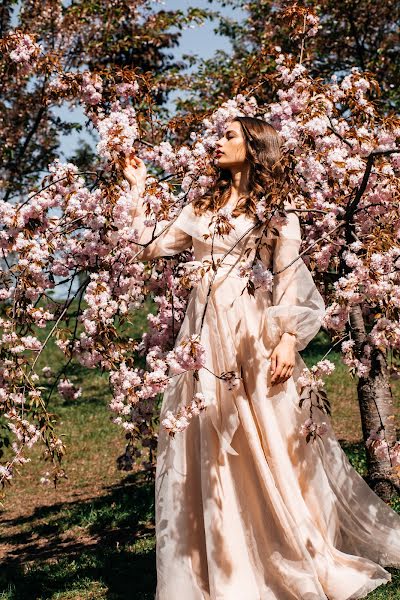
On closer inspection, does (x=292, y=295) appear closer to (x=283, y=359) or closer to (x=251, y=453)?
(x=283, y=359)

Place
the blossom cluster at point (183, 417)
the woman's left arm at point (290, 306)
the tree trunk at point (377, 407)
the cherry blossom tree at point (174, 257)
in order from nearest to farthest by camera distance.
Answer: the blossom cluster at point (183, 417), the cherry blossom tree at point (174, 257), the woman's left arm at point (290, 306), the tree trunk at point (377, 407)

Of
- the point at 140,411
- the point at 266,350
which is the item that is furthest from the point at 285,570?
the point at 140,411

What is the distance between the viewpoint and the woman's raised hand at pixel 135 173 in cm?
362

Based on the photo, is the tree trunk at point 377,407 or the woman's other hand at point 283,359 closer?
the woman's other hand at point 283,359

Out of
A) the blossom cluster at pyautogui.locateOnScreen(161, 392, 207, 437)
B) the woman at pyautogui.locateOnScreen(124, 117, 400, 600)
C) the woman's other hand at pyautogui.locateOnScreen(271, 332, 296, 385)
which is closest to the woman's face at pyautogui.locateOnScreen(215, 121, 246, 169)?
the woman at pyautogui.locateOnScreen(124, 117, 400, 600)

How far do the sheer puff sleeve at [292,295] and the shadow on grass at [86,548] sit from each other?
151cm

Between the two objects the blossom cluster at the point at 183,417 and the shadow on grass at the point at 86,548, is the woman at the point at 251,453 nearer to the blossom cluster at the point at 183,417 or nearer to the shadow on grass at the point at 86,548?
the blossom cluster at the point at 183,417

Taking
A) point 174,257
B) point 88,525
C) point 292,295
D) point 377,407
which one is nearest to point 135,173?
point 174,257

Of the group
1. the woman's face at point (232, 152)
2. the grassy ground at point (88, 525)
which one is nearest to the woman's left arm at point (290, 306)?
the woman's face at point (232, 152)

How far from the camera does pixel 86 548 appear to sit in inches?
192

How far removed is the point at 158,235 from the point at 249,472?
1171 mm

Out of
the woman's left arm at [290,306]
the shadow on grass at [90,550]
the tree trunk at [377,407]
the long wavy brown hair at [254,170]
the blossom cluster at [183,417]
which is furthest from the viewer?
the tree trunk at [377,407]

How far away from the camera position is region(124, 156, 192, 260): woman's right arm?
3.62 m

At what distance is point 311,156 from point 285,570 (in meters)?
1.88
